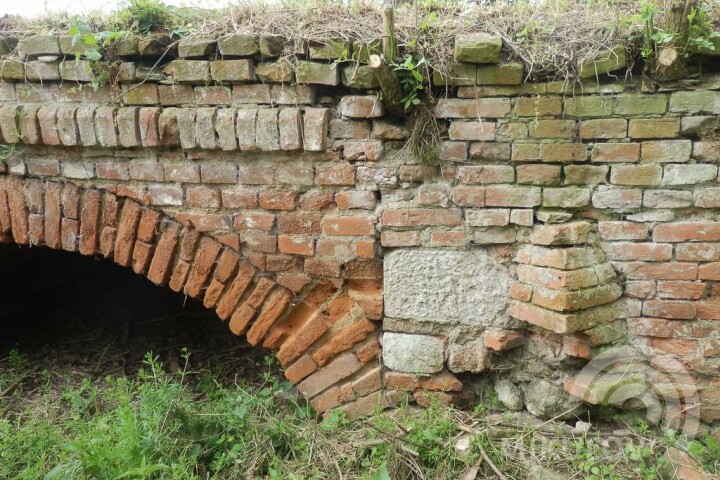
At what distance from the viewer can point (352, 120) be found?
238cm

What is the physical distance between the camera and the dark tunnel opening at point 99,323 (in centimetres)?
359

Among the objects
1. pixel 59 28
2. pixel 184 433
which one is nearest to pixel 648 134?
pixel 184 433

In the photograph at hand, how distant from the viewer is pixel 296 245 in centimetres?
253

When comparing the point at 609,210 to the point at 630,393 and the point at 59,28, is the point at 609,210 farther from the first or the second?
the point at 59,28

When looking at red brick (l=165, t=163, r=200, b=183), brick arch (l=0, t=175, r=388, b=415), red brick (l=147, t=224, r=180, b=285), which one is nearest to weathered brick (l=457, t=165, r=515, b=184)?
brick arch (l=0, t=175, r=388, b=415)

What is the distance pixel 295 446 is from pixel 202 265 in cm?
97

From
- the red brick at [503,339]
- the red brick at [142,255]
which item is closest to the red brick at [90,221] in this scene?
the red brick at [142,255]

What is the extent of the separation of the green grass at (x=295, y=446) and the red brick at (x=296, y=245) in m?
0.80

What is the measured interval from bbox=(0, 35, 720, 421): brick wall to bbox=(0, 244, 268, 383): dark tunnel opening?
105cm

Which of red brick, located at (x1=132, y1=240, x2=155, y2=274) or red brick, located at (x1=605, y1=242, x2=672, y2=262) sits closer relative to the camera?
red brick, located at (x1=605, y1=242, x2=672, y2=262)

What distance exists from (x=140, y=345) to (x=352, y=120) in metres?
2.51

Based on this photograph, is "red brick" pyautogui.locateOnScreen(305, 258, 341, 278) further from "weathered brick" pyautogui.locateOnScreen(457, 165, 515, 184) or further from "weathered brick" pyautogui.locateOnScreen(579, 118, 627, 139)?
"weathered brick" pyautogui.locateOnScreen(579, 118, 627, 139)

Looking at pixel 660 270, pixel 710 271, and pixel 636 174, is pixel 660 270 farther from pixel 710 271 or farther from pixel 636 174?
pixel 636 174

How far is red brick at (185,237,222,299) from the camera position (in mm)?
2605
